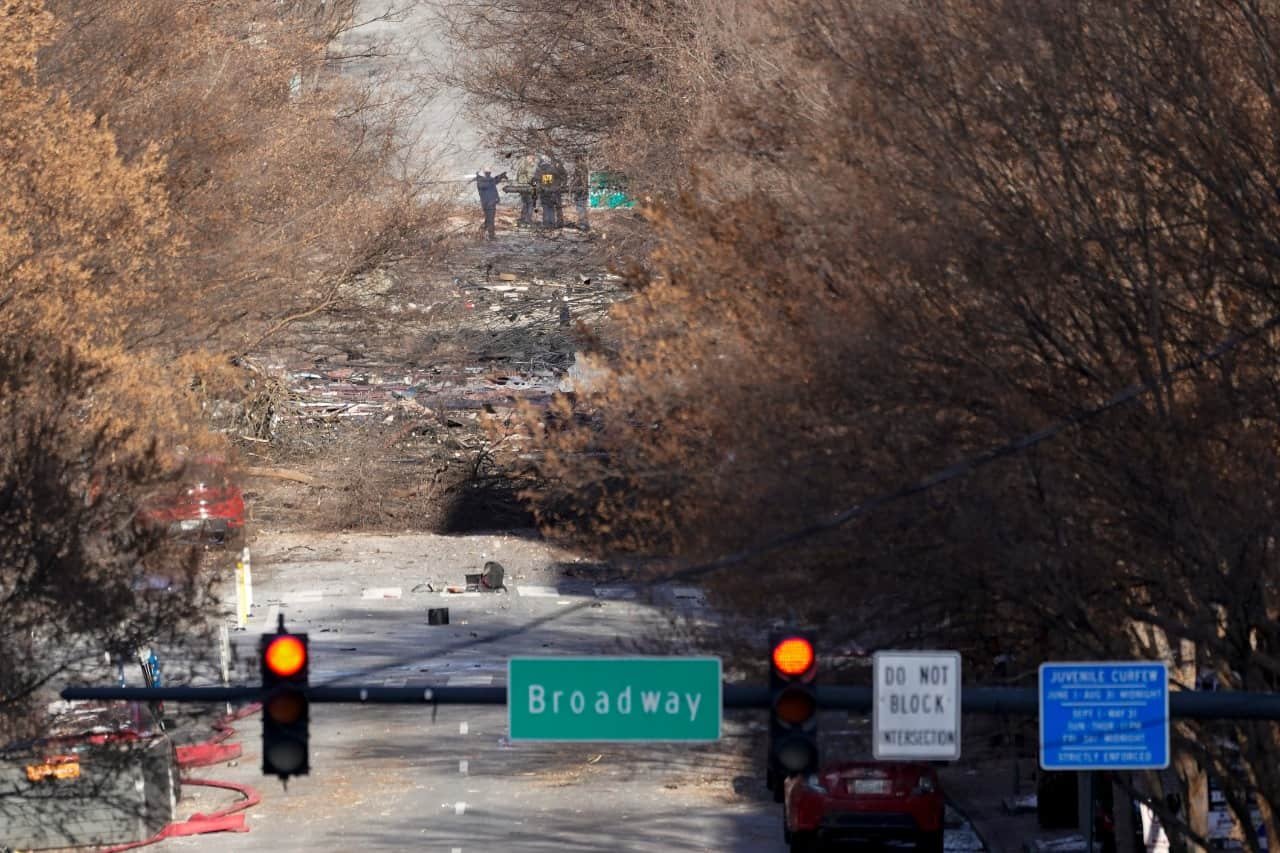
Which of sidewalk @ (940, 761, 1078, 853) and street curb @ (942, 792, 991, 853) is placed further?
sidewalk @ (940, 761, 1078, 853)

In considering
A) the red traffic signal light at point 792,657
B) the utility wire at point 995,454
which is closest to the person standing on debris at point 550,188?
the utility wire at point 995,454

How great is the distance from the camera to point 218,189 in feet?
128

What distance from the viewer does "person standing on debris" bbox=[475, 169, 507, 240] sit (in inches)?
2558

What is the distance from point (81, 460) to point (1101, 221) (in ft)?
38.0

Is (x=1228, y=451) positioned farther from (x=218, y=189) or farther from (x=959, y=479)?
(x=218, y=189)

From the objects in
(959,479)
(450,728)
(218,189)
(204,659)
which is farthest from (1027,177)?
(218,189)

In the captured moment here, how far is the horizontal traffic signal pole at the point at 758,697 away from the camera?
35.5 ft

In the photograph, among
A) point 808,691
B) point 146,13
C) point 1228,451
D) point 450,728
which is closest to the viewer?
point 808,691

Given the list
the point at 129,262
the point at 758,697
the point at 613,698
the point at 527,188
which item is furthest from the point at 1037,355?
the point at 527,188

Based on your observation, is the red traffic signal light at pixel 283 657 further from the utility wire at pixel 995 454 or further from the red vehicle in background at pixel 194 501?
the red vehicle in background at pixel 194 501

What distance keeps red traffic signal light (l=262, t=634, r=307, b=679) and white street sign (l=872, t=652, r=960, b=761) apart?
11.2 feet

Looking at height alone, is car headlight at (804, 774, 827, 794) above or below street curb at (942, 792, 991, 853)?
above

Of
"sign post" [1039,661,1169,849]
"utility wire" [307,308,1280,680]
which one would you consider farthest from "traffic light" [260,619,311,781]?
"sign post" [1039,661,1169,849]

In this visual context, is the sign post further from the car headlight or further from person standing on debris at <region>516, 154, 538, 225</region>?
person standing on debris at <region>516, 154, 538, 225</region>
